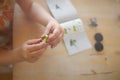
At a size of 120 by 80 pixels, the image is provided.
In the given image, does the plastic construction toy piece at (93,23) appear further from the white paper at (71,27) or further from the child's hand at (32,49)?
the child's hand at (32,49)

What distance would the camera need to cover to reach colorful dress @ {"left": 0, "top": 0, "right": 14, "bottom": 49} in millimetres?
824

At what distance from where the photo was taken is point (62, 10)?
3.34 ft

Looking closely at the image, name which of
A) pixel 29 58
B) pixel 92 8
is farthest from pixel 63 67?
pixel 92 8

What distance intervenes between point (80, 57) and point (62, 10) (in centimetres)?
24

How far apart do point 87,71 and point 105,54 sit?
4.5 inches

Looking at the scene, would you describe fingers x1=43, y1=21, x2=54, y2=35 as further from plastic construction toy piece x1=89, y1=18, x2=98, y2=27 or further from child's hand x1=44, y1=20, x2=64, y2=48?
plastic construction toy piece x1=89, y1=18, x2=98, y2=27

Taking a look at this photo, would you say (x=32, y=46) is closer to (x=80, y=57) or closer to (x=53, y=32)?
(x=53, y=32)

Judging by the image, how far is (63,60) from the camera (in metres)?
0.91

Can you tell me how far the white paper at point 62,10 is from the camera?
99 cm

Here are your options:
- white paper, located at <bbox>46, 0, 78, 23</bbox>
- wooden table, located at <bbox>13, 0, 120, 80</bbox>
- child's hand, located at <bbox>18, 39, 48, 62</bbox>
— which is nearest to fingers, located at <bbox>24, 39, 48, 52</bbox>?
child's hand, located at <bbox>18, 39, 48, 62</bbox>

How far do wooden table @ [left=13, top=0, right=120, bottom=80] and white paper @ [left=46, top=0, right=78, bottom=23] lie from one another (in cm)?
3

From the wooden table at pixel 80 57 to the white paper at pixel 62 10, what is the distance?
0.09 feet

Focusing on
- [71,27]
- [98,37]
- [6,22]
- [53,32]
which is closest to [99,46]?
[98,37]

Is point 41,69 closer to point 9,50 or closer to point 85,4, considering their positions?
point 9,50
